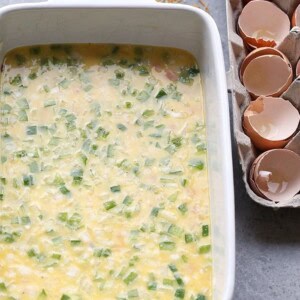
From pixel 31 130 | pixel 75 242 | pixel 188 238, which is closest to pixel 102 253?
pixel 75 242

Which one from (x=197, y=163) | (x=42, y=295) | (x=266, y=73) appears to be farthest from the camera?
(x=266, y=73)

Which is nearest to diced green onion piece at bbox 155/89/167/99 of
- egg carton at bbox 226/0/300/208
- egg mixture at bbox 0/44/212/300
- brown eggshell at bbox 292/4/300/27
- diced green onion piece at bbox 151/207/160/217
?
egg mixture at bbox 0/44/212/300

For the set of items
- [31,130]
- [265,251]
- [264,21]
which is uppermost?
[264,21]

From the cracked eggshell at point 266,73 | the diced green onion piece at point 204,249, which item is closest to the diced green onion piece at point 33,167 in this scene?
the diced green onion piece at point 204,249

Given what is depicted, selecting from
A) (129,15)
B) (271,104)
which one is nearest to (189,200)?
(271,104)

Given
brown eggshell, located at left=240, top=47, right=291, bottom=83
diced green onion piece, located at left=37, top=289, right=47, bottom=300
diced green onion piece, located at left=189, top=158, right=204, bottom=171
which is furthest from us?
brown eggshell, located at left=240, top=47, right=291, bottom=83

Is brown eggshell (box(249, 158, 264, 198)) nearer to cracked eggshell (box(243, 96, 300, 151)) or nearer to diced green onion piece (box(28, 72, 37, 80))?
cracked eggshell (box(243, 96, 300, 151))

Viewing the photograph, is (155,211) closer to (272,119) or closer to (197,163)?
(197,163)
